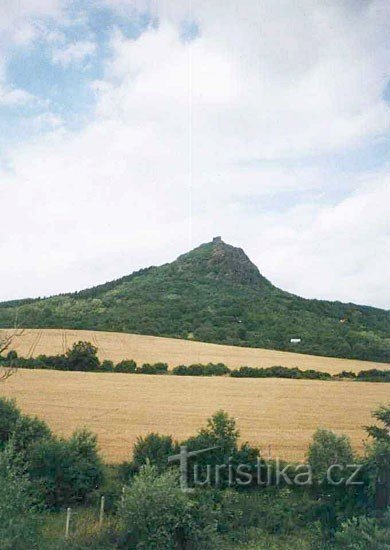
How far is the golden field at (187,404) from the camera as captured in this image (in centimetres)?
2427

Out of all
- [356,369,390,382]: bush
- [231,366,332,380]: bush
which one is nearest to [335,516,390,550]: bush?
[231,366,332,380]: bush

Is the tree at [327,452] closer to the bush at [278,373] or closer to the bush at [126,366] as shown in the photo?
the bush at [278,373]

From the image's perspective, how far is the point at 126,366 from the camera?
43.8 m

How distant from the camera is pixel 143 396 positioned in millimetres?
33094

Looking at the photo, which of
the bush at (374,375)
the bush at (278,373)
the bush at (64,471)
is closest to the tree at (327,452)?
the bush at (64,471)

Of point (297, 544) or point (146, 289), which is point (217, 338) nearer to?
point (146, 289)

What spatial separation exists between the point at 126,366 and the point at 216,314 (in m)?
25.6

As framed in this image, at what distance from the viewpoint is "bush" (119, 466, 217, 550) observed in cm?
1300

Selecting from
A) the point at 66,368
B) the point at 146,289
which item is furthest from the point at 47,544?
the point at 146,289

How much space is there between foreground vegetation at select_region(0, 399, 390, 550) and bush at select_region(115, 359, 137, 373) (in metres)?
21.3

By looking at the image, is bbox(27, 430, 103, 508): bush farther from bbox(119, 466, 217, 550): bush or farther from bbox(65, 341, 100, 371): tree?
bbox(65, 341, 100, 371): tree

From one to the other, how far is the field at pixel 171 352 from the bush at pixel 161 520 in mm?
31123

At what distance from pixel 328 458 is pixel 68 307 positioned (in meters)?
58.3

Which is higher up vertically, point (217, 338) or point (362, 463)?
point (217, 338)
